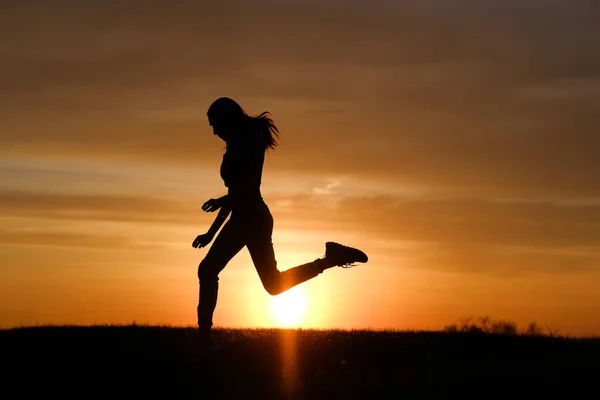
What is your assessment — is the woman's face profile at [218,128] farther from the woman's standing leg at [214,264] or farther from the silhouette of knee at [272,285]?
the silhouette of knee at [272,285]

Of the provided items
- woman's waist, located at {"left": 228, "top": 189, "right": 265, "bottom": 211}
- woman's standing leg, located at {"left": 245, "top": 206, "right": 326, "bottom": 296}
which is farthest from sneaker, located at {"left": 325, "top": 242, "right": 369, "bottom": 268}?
woman's waist, located at {"left": 228, "top": 189, "right": 265, "bottom": 211}

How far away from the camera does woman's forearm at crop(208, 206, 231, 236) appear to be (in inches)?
500

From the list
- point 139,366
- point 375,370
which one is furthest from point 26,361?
point 375,370

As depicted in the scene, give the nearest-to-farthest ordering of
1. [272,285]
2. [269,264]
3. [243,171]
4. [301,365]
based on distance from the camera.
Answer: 1. [301,365]
2. [243,171]
3. [269,264]
4. [272,285]

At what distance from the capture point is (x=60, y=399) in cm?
1005

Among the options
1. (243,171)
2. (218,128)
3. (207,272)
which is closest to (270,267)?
(207,272)

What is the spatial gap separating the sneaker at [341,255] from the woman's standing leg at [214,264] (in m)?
1.46

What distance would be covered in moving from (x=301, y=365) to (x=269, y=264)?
1826 mm

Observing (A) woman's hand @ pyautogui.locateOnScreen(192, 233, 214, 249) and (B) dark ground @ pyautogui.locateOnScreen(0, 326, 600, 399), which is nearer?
(B) dark ground @ pyautogui.locateOnScreen(0, 326, 600, 399)

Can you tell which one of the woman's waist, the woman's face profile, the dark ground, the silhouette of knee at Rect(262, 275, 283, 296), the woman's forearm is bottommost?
the dark ground

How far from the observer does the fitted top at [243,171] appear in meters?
12.5

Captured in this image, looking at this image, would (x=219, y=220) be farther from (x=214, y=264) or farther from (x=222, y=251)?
(x=214, y=264)

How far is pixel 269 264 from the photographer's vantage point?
1296cm

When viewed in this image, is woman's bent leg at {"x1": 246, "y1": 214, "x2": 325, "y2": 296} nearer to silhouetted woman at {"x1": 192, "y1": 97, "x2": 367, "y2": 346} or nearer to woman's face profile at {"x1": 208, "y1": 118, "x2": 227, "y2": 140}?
silhouetted woman at {"x1": 192, "y1": 97, "x2": 367, "y2": 346}
